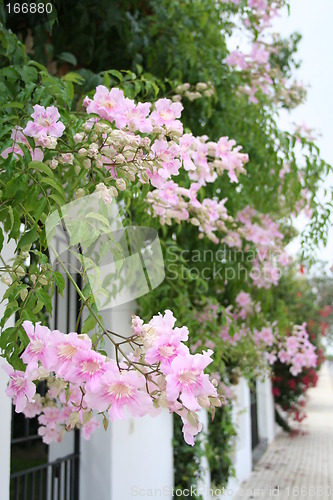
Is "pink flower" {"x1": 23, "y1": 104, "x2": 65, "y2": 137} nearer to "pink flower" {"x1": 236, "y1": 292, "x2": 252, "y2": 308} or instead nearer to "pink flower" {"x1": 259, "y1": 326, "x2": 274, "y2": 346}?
"pink flower" {"x1": 236, "y1": 292, "x2": 252, "y2": 308}

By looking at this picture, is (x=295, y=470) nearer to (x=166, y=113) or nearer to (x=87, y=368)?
(x=166, y=113)

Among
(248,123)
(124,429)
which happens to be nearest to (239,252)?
(248,123)

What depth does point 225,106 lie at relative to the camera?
9.86 ft

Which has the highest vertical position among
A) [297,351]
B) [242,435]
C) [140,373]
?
[140,373]

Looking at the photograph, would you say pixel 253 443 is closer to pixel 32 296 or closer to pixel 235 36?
pixel 235 36

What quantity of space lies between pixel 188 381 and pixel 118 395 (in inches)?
5.1

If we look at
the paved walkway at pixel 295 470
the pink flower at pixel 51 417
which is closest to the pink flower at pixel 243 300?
the pink flower at pixel 51 417

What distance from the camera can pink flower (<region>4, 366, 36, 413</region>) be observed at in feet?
3.55

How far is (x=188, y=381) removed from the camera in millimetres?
945

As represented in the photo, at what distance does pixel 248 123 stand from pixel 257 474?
16.1 feet

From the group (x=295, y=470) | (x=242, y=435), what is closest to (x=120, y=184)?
(x=242, y=435)

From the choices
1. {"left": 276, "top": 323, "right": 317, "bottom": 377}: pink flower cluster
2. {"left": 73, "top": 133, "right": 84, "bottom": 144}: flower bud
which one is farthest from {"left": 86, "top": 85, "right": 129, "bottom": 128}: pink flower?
{"left": 276, "top": 323, "right": 317, "bottom": 377}: pink flower cluster

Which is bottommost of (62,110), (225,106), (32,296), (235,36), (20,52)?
(32,296)

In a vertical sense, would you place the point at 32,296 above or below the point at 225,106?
below
